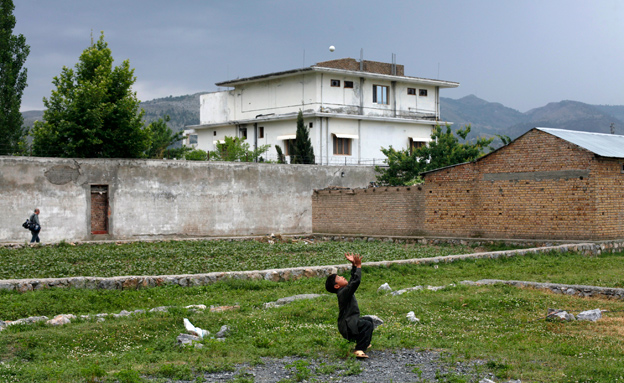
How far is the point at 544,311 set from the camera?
40.3 ft

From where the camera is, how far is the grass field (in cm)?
856

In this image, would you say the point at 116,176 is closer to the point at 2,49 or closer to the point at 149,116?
the point at 2,49

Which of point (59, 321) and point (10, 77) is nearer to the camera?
point (59, 321)

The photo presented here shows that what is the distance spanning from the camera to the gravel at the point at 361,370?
8.16m

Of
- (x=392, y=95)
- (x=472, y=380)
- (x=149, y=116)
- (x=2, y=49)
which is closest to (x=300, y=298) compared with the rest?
(x=472, y=380)

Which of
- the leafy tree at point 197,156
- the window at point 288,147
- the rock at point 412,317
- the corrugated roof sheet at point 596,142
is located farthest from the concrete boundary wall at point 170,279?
the window at point 288,147

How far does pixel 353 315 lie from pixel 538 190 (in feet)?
58.5

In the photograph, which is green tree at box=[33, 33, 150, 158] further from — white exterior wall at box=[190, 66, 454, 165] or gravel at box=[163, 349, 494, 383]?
gravel at box=[163, 349, 494, 383]

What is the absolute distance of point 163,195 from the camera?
3184cm

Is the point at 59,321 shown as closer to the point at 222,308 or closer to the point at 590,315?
the point at 222,308

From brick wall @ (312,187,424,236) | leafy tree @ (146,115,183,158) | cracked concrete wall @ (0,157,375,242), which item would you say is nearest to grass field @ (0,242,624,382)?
cracked concrete wall @ (0,157,375,242)

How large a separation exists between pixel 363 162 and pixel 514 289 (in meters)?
37.4

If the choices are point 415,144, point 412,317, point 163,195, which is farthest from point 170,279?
point 415,144

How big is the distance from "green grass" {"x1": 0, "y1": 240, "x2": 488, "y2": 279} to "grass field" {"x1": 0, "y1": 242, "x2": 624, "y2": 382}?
434mm
